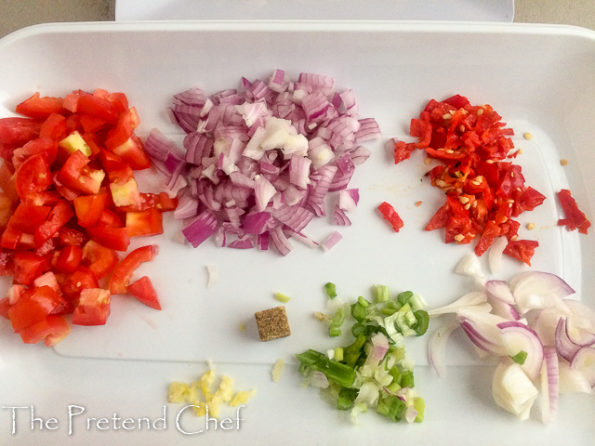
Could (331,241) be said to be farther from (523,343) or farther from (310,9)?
(310,9)

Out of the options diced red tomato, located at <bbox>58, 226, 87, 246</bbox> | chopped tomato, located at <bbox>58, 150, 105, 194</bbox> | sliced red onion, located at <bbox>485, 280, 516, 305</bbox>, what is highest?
chopped tomato, located at <bbox>58, 150, 105, 194</bbox>

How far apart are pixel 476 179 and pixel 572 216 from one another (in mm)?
354

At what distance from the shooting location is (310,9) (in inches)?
61.1

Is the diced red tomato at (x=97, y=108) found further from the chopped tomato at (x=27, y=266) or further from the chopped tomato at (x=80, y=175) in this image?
the chopped tomato at (x=27, y=266)

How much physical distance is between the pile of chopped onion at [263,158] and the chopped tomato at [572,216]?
2.07ft

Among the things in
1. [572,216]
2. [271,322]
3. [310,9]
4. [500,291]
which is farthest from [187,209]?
[572,216]

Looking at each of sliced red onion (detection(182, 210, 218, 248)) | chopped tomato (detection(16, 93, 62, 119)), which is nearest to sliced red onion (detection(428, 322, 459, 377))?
sliced red onion (detection(182, 210, 218, 248))

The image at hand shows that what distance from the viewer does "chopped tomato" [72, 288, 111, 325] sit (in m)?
1.42

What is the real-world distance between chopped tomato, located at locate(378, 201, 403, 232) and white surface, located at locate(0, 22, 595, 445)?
0.03 meters

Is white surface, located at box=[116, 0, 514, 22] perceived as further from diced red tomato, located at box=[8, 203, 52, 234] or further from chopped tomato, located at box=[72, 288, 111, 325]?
chopped tomato, located at box=[72, 288, 111, 325]

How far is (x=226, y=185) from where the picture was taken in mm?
1469

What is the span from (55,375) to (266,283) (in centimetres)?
70

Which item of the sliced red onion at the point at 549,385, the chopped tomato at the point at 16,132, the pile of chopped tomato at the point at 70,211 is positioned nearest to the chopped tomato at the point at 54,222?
the pile of chopped tomato at the point at 70,211

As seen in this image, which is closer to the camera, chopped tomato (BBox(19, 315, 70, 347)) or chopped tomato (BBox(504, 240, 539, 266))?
chopped tomato (BBox(19, 315, 70, 347))
